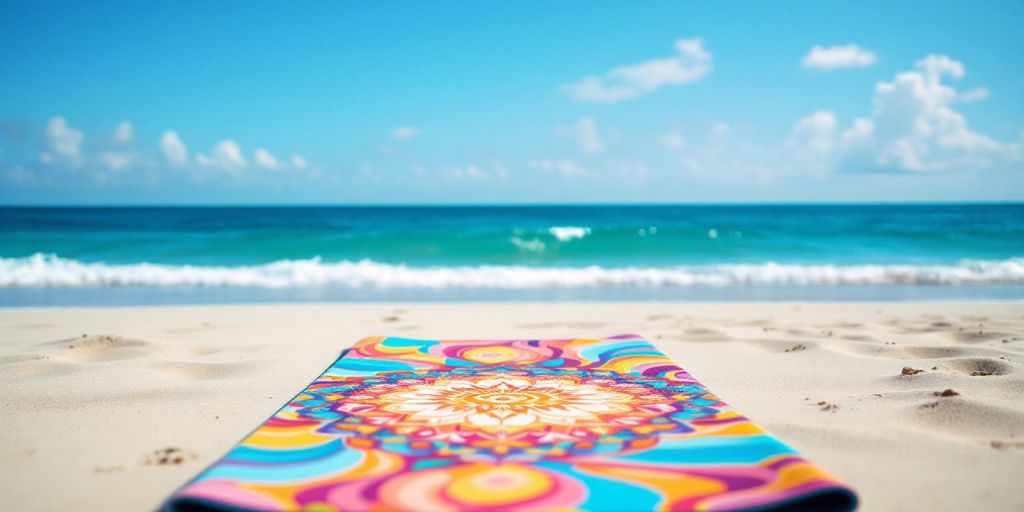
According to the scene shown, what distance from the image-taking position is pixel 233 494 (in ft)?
5.84

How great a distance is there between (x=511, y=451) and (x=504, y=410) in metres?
0.49

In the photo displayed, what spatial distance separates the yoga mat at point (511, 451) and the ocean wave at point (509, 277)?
6.50m

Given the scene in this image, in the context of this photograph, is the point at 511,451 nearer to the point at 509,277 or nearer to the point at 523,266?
the point at 509,277

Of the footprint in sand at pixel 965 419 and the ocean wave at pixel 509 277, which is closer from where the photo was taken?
the footprint in sand at pixel 965 419

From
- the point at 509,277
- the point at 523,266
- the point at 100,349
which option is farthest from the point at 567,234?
the point at 100,349

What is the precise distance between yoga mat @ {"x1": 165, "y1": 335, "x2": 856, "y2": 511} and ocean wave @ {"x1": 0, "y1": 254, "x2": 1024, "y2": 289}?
21.3 feet

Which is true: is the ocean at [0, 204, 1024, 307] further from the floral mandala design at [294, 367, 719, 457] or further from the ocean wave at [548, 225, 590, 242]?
the floral mandala design at [294, 367, 719, 457]

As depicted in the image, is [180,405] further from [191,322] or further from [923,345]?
[923,345]

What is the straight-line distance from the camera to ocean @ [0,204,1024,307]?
27.7ft

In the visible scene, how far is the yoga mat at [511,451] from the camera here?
1.79 metres

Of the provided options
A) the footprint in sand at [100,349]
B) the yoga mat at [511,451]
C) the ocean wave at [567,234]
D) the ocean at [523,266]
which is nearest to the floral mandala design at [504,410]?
the yoga mat at [511,451]

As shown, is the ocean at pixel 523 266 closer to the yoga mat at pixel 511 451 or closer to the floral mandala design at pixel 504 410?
the floral mandala design at pixel 504 410

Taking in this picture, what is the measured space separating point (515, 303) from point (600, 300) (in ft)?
3.37

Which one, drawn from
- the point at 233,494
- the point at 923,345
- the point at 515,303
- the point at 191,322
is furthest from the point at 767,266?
the point at 233,494
